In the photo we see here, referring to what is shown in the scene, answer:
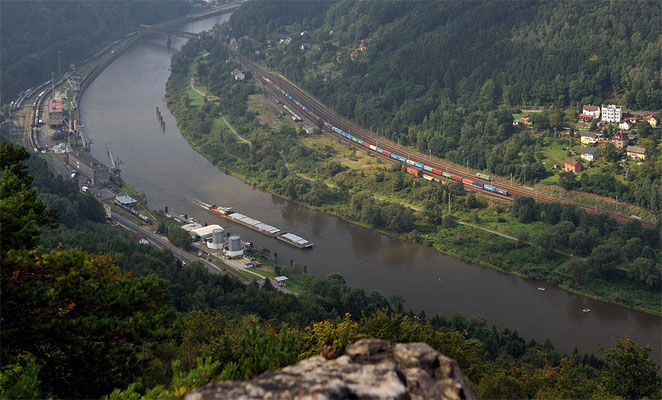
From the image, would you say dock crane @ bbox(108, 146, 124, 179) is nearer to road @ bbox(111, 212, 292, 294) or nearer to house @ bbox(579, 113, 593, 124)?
road @ bbox(111, 212, 292, 294)

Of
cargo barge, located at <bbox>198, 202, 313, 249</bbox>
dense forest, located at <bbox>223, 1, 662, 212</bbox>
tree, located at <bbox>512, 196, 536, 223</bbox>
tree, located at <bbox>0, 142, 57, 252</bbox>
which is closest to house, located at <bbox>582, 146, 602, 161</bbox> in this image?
dense forest, located at <bbox>223, 1, 662, 212</bbox>

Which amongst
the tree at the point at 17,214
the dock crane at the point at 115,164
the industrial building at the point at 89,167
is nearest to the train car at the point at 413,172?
the dock crane at the point at 115,164

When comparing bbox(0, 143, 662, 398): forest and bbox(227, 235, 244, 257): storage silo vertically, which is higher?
bbox(0, 143, 662, 398): forest

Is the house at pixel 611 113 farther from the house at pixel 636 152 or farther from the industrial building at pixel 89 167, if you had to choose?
the industrial building at pixel 89 167

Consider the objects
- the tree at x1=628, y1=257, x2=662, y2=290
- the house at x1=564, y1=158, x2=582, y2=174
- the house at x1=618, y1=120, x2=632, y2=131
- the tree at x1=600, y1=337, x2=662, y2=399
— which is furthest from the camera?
the house at x1=618, y1=120, x2=632, y2=131

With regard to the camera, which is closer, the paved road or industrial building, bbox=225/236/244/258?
the paved road

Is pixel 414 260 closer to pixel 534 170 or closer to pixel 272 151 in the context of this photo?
pixel 534 170

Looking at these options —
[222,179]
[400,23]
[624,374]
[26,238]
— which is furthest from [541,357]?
[400,23]
